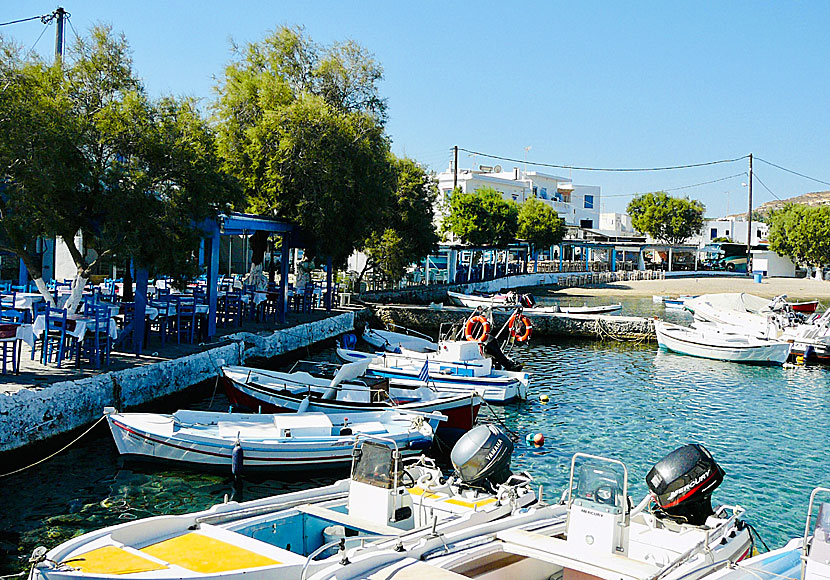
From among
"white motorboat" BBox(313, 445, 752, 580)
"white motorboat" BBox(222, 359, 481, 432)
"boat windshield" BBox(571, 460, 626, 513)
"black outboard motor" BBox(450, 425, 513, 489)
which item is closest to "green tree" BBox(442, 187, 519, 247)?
"white motorboat" BBox(222, 359, 481, 432)

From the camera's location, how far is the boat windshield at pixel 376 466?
8.66 metres

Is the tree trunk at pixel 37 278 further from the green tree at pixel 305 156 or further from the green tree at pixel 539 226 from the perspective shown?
the green tree at pixel 539 226

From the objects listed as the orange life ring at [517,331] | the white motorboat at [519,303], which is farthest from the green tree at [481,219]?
the orange life ring at [517,331]

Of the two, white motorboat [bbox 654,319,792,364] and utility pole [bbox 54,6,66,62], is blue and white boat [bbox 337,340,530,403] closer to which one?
white motorboat [bbox 654,319,792,364]

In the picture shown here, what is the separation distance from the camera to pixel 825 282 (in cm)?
7219

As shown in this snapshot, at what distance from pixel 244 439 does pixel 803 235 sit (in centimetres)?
7658

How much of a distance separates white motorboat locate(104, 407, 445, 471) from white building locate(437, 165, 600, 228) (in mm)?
69409

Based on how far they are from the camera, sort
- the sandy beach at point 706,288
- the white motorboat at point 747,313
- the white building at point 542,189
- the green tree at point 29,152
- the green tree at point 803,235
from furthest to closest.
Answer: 1. the white building at point 542,189
2. the green tree at point 803,235
3. the sandy beach at point 706,288
4. the white motorboat at point 747,313
5. the green tree at point 29,152

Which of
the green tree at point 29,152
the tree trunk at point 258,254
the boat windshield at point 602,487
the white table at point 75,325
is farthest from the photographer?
the tree trunk at point 258,254

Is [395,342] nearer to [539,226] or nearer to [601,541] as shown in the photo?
[601,541]

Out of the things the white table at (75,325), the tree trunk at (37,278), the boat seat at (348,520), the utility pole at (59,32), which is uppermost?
the utility pole at (59,32)

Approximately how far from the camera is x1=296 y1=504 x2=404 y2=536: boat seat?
27.4 ft

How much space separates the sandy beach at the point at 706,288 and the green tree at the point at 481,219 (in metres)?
5.81

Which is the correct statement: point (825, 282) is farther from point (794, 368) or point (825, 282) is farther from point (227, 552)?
point (227, 552)
